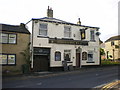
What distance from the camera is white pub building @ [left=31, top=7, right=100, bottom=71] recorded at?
19.4m

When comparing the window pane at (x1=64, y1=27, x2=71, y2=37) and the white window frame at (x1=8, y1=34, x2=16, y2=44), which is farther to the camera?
the window pane at (x1=64, y1=27, x2=71, y2=37)

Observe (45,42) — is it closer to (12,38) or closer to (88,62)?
(12,38)

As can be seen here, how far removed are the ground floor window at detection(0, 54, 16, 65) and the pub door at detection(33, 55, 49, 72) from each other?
2.73 metres

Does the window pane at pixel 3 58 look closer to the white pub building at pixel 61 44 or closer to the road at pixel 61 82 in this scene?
the white pub building at pixel 61 44

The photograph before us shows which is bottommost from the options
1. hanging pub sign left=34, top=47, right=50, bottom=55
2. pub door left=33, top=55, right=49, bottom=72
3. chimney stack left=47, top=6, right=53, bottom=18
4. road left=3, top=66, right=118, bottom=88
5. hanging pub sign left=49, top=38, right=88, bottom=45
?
road left=3, top=66, right=118, bottom=88

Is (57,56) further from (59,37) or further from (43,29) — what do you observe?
(43,29)

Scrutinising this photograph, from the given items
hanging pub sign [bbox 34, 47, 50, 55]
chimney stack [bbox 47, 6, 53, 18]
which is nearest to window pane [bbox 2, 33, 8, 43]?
hanging pub sign [bbox 34, 47, 50, 55]

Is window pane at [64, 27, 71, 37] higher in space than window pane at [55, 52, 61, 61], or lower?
higher

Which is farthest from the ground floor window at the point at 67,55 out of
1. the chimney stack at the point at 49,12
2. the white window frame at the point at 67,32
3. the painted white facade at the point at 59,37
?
the chimney stack at the point at 49,12

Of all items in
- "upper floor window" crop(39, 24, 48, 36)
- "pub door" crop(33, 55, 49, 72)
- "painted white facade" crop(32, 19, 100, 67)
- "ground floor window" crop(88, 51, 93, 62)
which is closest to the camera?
"pub door" crop(33, 55, 49, 72)

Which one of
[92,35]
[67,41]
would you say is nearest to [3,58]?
[67,41]

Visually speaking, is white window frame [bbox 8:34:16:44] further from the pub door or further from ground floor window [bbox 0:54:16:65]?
the pub door

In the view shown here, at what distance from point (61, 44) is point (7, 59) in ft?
25.4

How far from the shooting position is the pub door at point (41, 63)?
63.1 feet
